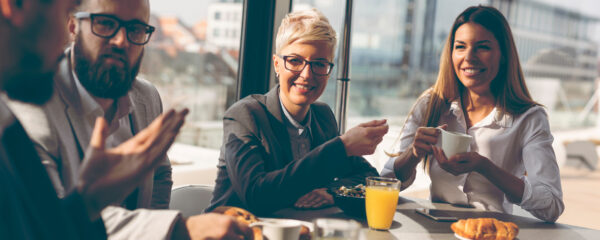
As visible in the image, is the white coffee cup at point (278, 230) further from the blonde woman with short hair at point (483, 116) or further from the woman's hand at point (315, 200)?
the blonde woman with short hair at point (483, 116)

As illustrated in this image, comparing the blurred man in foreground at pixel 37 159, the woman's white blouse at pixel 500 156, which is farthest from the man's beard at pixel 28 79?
the woman's white blouse at pixel 500 156

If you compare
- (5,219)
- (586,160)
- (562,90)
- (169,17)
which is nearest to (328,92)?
(169,17)

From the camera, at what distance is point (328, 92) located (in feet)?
9.48

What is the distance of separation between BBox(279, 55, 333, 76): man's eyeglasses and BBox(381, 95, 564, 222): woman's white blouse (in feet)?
1.55

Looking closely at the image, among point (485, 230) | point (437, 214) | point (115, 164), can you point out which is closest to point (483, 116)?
point (437, 214)

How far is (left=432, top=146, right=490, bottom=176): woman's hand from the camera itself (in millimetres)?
1377

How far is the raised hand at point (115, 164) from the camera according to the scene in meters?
0.64

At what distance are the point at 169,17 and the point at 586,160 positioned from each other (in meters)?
7.80

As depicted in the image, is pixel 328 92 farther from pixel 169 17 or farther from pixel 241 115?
pixel 241 115

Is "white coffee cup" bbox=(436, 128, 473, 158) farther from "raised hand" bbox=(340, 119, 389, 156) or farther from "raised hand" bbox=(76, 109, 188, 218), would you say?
"raised hand" bbox=(76, 109, 188, 218)

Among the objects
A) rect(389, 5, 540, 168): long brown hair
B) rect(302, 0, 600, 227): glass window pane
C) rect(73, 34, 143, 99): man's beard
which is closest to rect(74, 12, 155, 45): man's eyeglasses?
rect(73, 34, 143, 99): man's beard

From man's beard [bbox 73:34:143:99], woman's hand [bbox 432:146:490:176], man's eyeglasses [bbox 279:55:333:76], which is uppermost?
man's eyeglasses [bbox 279:55:333:76]

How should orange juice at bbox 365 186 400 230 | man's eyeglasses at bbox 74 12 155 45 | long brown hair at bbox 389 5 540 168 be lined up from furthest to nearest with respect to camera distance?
long brown hair at bbox 389 5 540 168
orange juice at bbox 365 186 400 230
man's eyeglasses at bbox 74 12 155 45

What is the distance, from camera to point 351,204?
4.24ft
